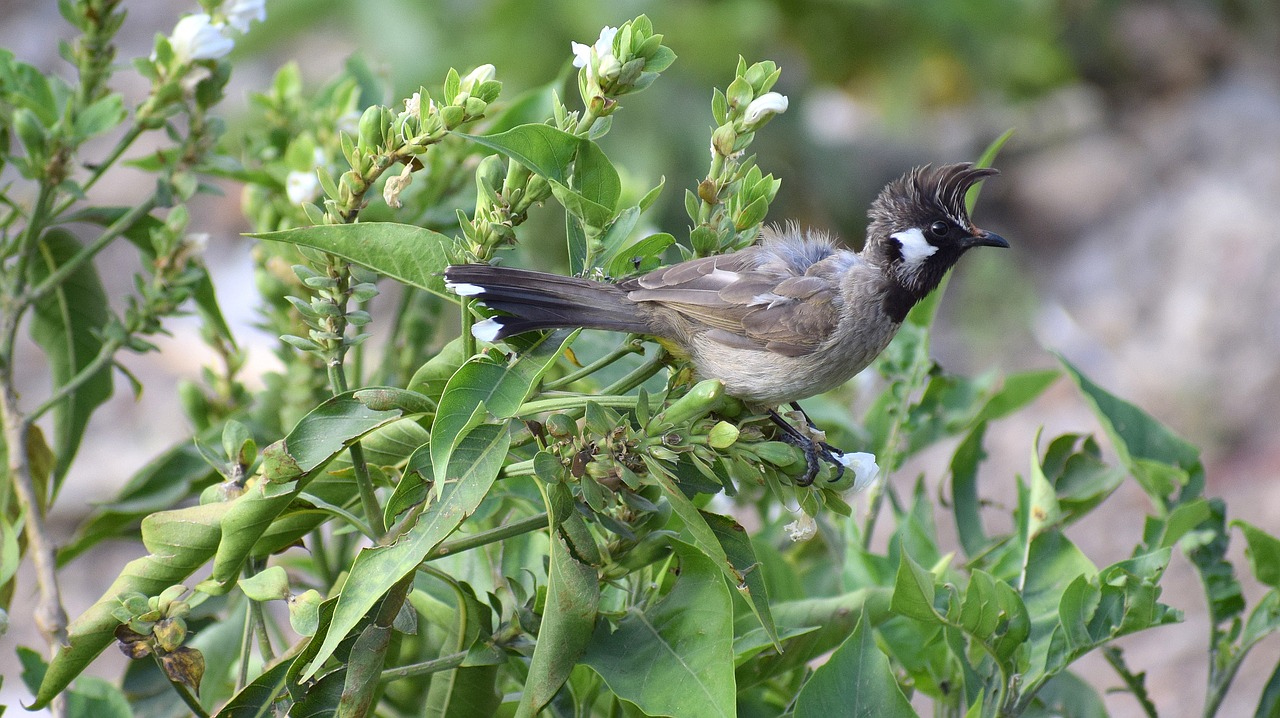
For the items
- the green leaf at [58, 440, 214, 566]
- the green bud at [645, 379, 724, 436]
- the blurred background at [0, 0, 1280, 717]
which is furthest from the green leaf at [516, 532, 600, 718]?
the blurred background at [0, 0, 1280, 717]

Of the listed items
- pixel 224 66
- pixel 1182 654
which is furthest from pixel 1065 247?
pixel 224 66

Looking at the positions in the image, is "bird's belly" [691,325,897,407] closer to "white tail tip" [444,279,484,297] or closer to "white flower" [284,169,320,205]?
"white tail tip" [444,279,484,297]

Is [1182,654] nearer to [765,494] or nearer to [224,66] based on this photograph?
[765,494]

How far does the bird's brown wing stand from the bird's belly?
2cm

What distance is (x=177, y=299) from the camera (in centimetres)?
162

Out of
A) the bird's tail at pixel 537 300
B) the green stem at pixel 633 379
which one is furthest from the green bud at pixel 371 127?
the green stem at pixel 633 379

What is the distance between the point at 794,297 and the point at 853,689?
0.65 meters

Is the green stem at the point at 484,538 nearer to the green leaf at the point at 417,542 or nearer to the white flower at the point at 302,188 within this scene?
the green leaf at the point at 417,542

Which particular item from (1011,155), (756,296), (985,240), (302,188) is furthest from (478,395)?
(1011,155)

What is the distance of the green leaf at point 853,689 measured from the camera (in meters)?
1.26

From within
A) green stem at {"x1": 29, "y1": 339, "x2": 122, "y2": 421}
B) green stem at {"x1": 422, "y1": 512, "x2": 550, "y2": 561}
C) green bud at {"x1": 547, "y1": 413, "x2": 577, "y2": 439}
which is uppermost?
green bud at {"x1": 547, "y1": 413, "x2": 577, "y2": 439}

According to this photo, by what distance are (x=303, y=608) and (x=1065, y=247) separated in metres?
6.47

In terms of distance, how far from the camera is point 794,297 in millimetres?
1712

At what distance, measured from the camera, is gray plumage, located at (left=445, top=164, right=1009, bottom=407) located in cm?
149
